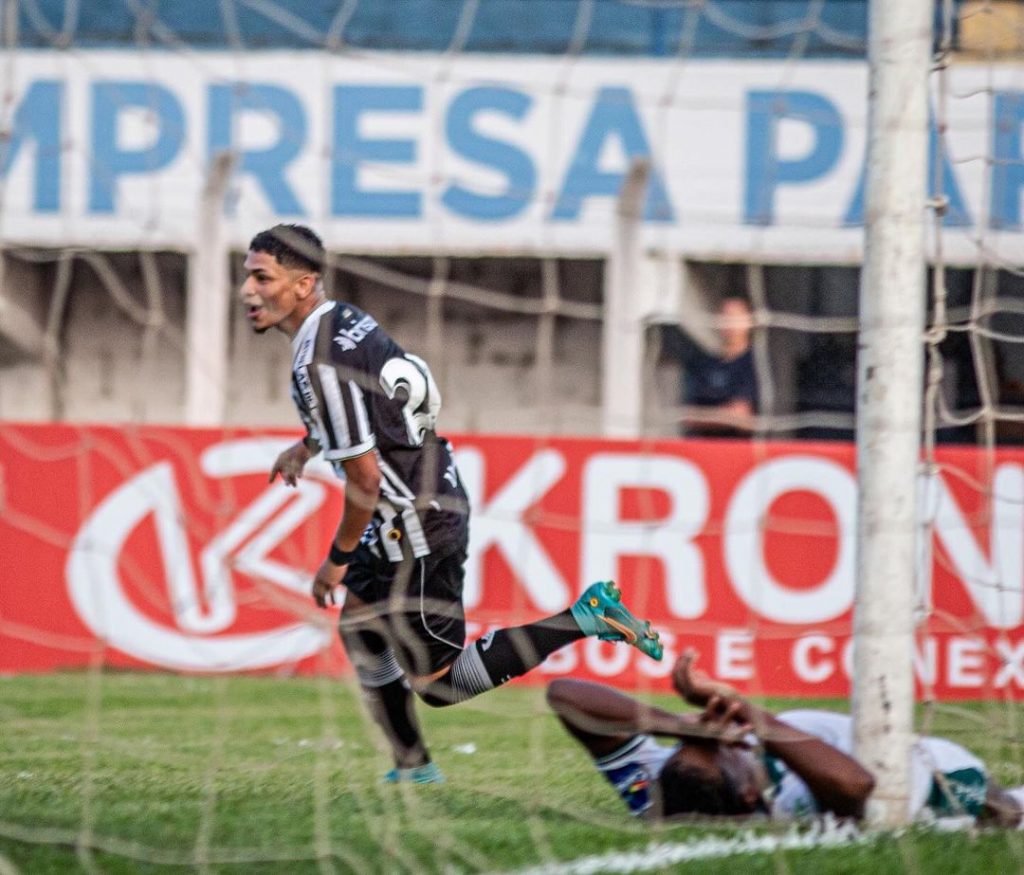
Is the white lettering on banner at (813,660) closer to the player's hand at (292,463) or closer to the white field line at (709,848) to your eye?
the player's hand at (292,463)

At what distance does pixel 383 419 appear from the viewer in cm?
456

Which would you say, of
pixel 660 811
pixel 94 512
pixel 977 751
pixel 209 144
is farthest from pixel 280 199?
pixel 660 811

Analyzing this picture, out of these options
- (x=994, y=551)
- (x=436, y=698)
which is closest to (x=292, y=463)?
(x=436, y=698)

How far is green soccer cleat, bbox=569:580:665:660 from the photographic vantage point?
4352 millimetres

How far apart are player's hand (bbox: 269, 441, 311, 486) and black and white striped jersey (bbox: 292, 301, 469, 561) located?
93 millimetres

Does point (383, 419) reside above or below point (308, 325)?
below

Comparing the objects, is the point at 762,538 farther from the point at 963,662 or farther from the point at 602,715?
the point at 602,715

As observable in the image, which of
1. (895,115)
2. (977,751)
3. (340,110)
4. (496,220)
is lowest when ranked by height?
(977,751)

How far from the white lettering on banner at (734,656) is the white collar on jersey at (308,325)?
3.64 meters

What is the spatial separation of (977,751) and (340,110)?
7636mm

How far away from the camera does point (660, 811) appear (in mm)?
4066

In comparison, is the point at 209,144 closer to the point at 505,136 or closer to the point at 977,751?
the point at 505,136

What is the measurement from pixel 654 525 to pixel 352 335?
141 inches

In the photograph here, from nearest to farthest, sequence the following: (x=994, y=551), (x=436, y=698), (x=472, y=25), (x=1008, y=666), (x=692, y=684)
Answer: (x=692, y=684)
(x=436, y=698)
(x=1008, y=666)
(x=994, y=551)
(x=472, y=25)
